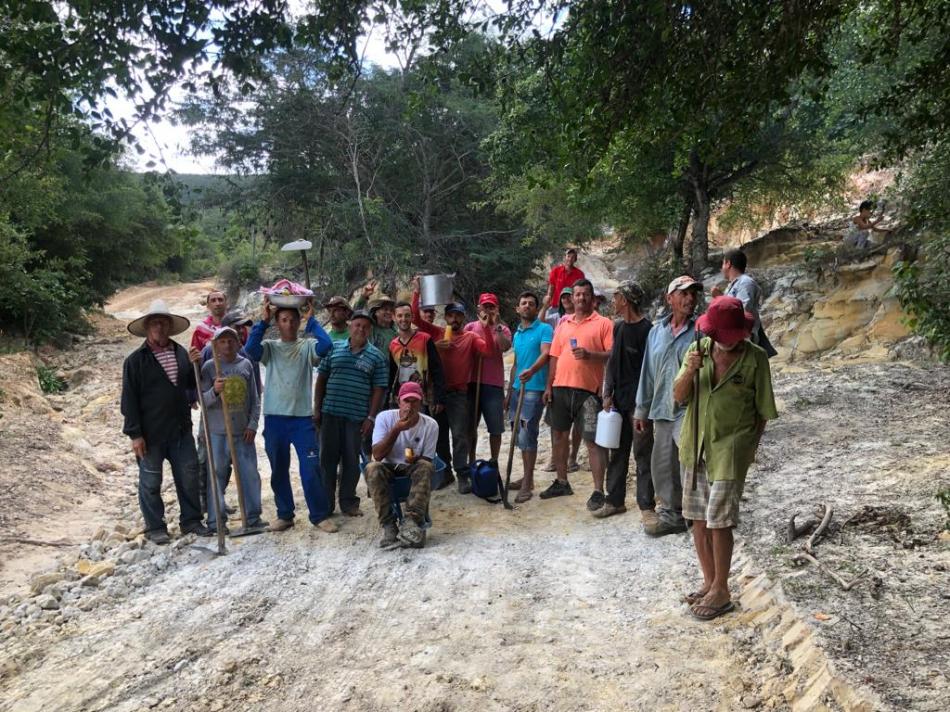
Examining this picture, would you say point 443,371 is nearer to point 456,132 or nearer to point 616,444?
point 616,444

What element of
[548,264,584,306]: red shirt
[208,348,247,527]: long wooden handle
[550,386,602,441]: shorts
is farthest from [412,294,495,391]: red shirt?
[548,264,584,306]: red shirt

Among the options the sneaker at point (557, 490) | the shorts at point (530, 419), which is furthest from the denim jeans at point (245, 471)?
the sneaker at point (557, 490)

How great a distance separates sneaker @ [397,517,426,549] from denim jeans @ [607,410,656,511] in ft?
5.49

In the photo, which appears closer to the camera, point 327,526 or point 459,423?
point 327,526

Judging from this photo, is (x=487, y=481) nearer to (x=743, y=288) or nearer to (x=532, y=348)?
(x=532, y=348)

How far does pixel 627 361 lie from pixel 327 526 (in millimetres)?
2860

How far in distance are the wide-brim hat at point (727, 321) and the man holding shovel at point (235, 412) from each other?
13.3 feet

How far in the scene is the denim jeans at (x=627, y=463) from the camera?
5945mm

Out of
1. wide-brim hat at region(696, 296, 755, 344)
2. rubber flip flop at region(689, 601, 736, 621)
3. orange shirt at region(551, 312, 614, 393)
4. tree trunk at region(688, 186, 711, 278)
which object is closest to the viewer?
wide-brim hat at region(696, 296, 755, 344)

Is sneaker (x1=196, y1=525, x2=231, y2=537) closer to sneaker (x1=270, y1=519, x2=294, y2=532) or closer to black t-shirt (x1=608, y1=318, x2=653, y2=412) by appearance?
sneaker (x1=270, y1=519, x2=294, y2=532)

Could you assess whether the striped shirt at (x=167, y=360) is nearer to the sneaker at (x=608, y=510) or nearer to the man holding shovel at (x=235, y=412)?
the man holding shovel at (x=235, y=412)

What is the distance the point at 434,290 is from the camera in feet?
24.2

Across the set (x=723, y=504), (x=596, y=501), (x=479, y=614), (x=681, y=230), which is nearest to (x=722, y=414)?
(x=723, y=504)

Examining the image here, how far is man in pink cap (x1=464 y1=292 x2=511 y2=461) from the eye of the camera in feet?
24.5
